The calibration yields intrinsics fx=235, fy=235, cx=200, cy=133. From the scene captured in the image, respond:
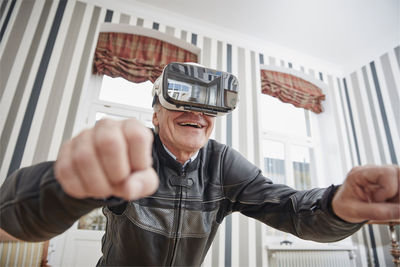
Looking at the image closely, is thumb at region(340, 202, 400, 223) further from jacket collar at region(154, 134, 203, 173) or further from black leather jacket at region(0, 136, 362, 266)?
jacket collar at region(154, 134, 203, 173)

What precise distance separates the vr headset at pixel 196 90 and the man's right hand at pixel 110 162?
531mm

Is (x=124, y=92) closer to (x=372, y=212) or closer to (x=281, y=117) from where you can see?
(x=281, y=117)

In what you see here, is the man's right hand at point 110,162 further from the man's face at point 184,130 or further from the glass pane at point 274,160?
the glass pane at point 274,160

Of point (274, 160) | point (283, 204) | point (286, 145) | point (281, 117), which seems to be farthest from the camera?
point (281, 117)

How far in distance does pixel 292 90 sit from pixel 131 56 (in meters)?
2.20

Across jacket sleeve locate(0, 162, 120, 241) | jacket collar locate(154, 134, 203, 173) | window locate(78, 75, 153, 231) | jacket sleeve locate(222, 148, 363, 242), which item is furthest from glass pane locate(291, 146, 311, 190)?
jacket sleeve locate(0, 162, 120, 241)

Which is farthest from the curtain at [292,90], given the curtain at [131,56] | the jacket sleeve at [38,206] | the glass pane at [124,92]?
the jacket sleeve at [38,206]

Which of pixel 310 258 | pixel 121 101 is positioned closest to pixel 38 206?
pixel 121 101

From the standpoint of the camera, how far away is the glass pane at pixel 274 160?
10.0 ft

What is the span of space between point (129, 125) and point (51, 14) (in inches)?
110

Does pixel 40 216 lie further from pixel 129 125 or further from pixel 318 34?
pixel 318 34

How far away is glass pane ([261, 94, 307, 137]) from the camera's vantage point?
3.38 meters

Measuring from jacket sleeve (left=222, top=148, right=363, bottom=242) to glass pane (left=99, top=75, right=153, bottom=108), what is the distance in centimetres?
202

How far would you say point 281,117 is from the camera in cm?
347
